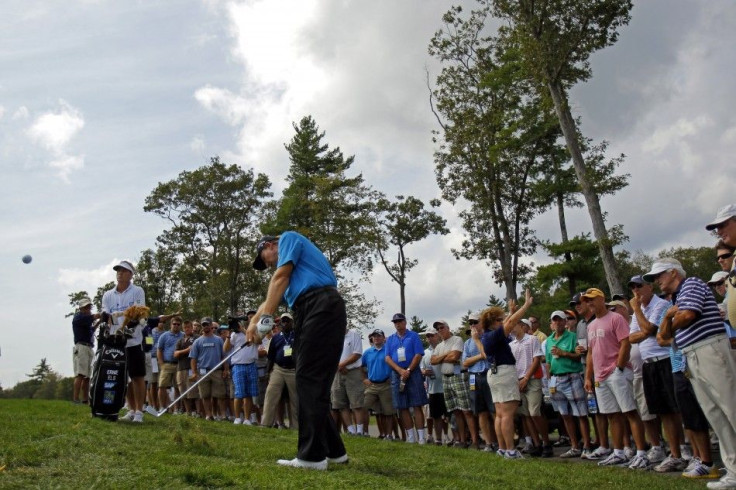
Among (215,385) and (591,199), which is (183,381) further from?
(591,199)

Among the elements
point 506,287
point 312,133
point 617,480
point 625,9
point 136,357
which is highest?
point 312,133

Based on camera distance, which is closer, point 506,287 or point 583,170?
point 583,170

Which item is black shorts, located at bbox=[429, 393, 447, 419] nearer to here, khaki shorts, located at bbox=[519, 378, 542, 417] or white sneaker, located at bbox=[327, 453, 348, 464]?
khaki shorts, located at bbox=[519, 378, 542, 417]

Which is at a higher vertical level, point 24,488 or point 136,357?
point 136,357

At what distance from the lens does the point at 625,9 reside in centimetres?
2098

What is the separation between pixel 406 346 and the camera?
13.3m

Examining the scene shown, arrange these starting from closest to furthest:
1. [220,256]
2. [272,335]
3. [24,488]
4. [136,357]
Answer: [24,488], [136,357], [272,335], [220,256]

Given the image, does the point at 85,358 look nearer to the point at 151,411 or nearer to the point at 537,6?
the point at 151,411

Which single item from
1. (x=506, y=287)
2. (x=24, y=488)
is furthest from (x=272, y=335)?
(x=506, y=287)

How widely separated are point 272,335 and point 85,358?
4397mm

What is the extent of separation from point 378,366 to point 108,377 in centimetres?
587

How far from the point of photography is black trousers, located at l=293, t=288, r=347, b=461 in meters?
5.88

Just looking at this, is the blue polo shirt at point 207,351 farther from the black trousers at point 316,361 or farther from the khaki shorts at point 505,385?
the black trousers at point 316,361

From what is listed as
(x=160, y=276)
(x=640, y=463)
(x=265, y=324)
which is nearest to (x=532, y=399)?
(x=640, y=463)
